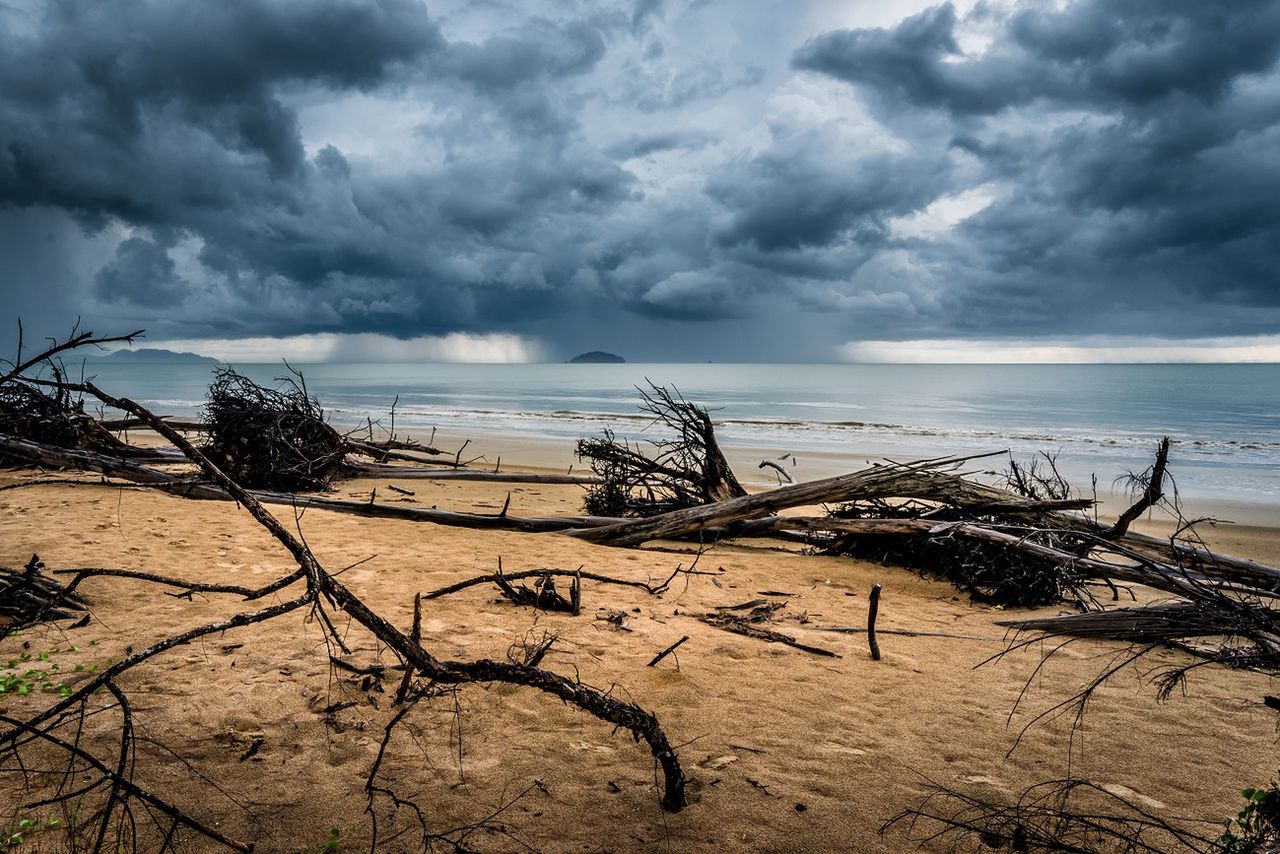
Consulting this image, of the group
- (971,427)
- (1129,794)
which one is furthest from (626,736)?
(971,427)

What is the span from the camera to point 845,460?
62.2 feet

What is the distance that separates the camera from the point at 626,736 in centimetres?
344

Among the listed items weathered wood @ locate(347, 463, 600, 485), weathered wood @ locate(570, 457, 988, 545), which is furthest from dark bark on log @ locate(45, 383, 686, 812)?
weathered wood @ locate(347, 463, 600, 485)

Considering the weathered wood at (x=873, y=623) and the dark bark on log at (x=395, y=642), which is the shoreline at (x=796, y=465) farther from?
the dark bark on log at (x=395, y=642)

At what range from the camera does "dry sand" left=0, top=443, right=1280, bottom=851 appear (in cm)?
277

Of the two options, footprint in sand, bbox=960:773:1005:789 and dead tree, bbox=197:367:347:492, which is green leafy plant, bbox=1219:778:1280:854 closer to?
footprint in sand, bbox=960:773:1005:789

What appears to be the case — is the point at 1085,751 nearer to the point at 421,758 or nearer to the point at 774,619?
the point at 774,619

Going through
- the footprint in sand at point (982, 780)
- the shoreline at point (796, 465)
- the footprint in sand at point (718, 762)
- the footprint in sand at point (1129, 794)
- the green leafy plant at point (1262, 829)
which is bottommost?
the footprint in sand at point (1129, 794)

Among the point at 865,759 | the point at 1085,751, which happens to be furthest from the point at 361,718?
the point at 1085,751

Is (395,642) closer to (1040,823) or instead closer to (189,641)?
(189,641)

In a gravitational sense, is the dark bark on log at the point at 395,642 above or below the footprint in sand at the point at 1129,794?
above

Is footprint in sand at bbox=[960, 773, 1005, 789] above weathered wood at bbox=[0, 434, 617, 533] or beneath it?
beneath

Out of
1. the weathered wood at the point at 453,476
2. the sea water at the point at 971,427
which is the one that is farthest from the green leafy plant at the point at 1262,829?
the sea water at the point at 971,427

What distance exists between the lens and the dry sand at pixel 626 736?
109 inches
